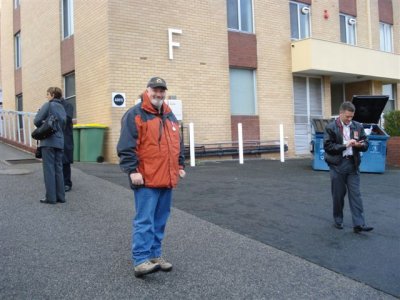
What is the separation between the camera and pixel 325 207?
7.49 metres

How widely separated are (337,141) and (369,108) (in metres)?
6.93

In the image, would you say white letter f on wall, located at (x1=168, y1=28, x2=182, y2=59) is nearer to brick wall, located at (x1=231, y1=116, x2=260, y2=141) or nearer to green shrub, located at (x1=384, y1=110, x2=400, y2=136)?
brick wall, located at (x1=231, y1=116, x2=260, y2=141)

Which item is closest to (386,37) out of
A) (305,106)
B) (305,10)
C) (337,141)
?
(305,10)

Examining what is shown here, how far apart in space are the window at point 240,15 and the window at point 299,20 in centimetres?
214

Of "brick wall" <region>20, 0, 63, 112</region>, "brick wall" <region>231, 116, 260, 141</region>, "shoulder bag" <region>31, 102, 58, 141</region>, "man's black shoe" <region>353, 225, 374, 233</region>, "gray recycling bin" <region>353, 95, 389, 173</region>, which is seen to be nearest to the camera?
"man's black shoe" <region>353, 225, 374, 233</region>

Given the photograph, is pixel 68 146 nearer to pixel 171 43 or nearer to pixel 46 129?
pixel 46 129

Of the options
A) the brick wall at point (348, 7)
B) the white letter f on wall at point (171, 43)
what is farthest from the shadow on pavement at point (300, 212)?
the brick wall at point (348, 7)

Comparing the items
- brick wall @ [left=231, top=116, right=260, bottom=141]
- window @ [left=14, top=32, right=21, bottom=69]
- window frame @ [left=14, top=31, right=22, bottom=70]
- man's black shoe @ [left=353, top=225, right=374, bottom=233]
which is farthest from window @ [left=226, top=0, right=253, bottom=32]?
window @ [left=14, top=32, right=21, bottom=69]

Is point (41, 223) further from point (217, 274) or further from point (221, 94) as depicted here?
point (221, 94)

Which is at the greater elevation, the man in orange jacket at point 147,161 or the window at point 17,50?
the window at point 17,50

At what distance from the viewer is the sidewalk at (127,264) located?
3.97 metres

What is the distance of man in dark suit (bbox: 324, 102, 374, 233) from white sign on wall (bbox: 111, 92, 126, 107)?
24.7 feet

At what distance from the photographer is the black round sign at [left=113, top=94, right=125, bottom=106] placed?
12648mm

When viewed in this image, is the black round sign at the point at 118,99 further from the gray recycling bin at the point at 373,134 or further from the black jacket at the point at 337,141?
the black jacket at the point at 337,141
